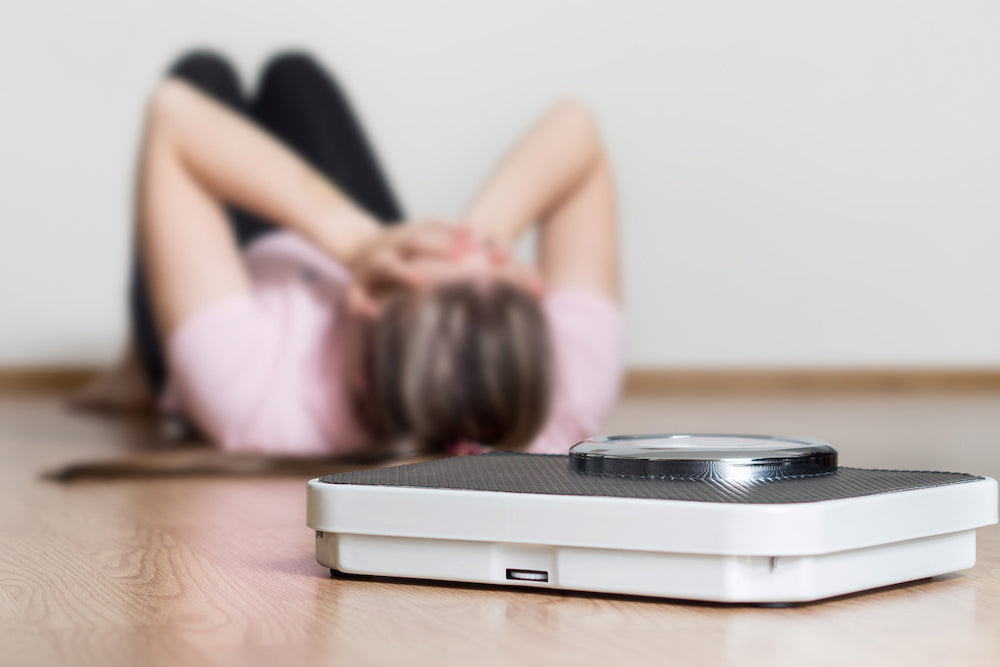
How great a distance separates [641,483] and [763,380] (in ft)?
8.93

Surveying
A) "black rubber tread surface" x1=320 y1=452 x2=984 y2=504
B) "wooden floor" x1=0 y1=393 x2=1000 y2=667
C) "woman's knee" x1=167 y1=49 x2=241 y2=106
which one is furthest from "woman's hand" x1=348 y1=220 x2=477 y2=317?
"woman's knee" x1=167 y1=49 x2=241 y2=106

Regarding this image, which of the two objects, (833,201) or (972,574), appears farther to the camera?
(833,201)

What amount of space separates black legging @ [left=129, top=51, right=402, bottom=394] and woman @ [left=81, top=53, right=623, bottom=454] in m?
0.34

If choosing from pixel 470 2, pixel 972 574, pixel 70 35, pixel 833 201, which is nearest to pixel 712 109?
pixel 833 201

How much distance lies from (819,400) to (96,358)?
1937 millimetres

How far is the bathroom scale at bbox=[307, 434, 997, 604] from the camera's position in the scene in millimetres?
398

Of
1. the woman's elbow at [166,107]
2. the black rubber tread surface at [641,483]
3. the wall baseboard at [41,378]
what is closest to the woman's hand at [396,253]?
the woman's elbow at [166,107]

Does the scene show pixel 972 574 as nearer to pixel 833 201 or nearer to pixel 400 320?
pixel 400 320

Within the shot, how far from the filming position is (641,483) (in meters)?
0.44

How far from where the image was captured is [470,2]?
302 centimetres

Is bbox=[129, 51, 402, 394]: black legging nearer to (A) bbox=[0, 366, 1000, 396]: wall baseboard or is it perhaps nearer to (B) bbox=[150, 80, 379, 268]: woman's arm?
(B) bbox=[150, 80, 379, 268]: woman's arm

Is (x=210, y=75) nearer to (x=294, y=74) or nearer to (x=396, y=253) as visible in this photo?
(x=294, y=74)

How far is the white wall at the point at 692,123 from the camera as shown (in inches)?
117

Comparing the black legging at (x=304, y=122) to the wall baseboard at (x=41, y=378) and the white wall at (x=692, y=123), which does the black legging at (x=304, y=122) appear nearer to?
the white wall at (x=692, y=123)
